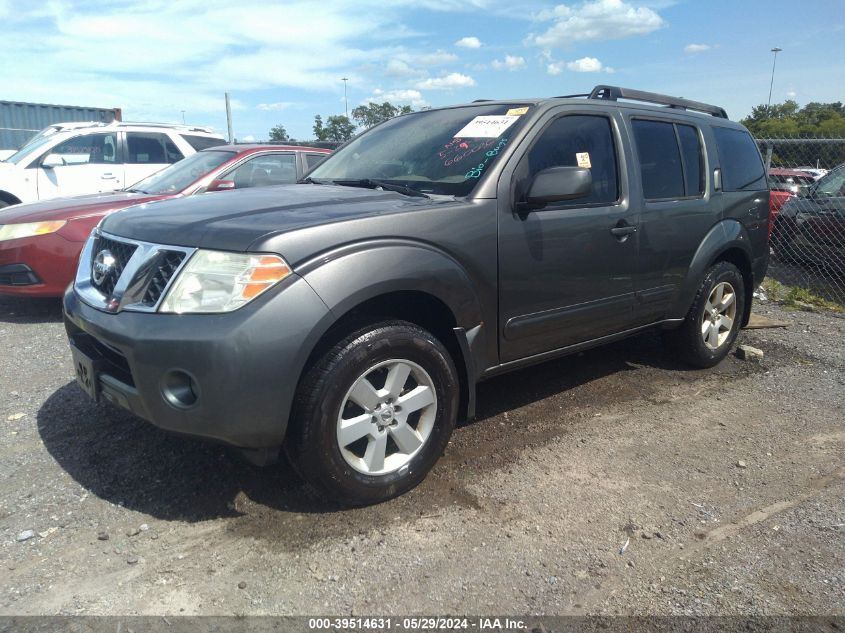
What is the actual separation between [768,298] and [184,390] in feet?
23.1

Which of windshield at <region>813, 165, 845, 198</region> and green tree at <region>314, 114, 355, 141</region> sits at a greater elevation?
green tree at <region>314, 114, 355, 141</region>

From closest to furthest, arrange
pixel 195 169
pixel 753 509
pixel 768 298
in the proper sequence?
1. pixel 753 509
2. pixel 195 169
3. pixel 768 298

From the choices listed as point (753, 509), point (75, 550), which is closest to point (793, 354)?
point (753, 509)

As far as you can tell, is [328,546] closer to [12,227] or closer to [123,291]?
Answer: [123,291]

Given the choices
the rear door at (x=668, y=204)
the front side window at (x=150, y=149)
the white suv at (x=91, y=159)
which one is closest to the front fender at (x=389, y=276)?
the rear door at (x=668, y=204)

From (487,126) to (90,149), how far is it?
7681 mm

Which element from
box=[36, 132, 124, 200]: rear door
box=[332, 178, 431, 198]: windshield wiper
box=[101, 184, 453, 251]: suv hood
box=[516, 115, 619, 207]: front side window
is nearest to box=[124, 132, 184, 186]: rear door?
box=[36, 132, 124, 200]: rear door

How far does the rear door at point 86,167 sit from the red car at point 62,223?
9.55 ft

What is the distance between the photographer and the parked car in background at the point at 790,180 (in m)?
10.1

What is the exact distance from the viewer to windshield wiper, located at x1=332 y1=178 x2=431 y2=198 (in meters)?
3.33

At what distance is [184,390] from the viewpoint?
2.52 m

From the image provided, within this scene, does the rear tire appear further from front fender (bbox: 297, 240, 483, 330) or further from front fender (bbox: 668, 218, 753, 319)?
front fender (bbox: 297, 240, 483, 330)

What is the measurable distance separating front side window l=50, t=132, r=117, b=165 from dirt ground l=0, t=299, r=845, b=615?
5866 mm

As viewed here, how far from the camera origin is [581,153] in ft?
12.2
